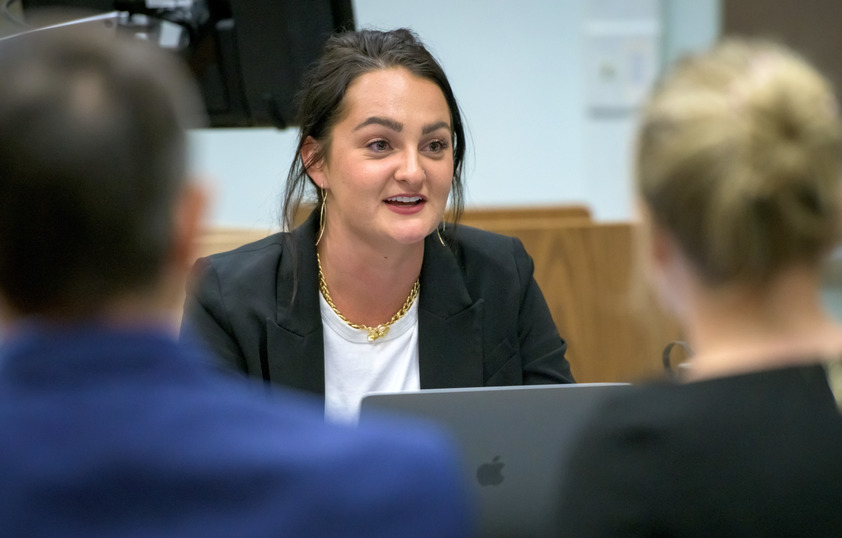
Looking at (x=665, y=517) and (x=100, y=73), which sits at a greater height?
(x=100, y=73)

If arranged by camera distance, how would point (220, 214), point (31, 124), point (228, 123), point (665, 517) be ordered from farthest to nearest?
1. point (220, 214)
2. point (228, 123)
3. point (665, 517)
4. point (31, 124)

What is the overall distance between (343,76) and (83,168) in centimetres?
123

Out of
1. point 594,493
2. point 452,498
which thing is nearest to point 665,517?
point 594,493

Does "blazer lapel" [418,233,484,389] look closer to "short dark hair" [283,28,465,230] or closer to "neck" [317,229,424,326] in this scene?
"neck" [317,229,424,326]

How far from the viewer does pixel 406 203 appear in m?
1.75

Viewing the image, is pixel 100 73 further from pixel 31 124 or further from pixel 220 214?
pixel 220 214

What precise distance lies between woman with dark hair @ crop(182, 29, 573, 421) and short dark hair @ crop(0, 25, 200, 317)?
1051 mm

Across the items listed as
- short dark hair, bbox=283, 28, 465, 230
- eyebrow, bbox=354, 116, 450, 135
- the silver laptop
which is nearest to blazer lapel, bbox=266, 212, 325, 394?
short dark hair, bbox=283, 28, 465, 230

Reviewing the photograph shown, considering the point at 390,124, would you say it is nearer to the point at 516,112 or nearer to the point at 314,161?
the point at 314,161

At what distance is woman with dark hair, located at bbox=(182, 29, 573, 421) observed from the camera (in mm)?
1678

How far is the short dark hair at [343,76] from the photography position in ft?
5.76

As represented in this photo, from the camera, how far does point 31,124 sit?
22.1 inches

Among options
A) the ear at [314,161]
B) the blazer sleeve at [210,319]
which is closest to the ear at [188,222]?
the blazer sleeve at [210,319]

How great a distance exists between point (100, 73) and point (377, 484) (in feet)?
0.98
